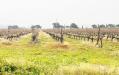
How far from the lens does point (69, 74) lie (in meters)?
19.4

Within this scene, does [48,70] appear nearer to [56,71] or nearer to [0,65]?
[56,71]

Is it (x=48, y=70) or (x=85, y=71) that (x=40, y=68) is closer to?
(x=48, y=70)

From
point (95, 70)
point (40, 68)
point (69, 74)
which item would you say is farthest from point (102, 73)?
point (40, 68)

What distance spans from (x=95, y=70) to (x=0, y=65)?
5.31 m

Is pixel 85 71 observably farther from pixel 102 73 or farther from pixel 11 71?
pixel 11 71

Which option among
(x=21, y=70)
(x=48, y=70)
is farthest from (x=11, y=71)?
(x=48, y=70)

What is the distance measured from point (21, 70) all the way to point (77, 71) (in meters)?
3.11

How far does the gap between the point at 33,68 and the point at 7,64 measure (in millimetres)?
1483

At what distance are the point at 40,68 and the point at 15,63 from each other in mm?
1561

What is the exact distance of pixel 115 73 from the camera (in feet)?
65.3

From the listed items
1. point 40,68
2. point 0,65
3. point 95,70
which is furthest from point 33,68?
point 95,70

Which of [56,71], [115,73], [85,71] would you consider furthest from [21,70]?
[115,73]

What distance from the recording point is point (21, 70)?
19.5m

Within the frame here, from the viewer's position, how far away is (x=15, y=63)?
2055cm
